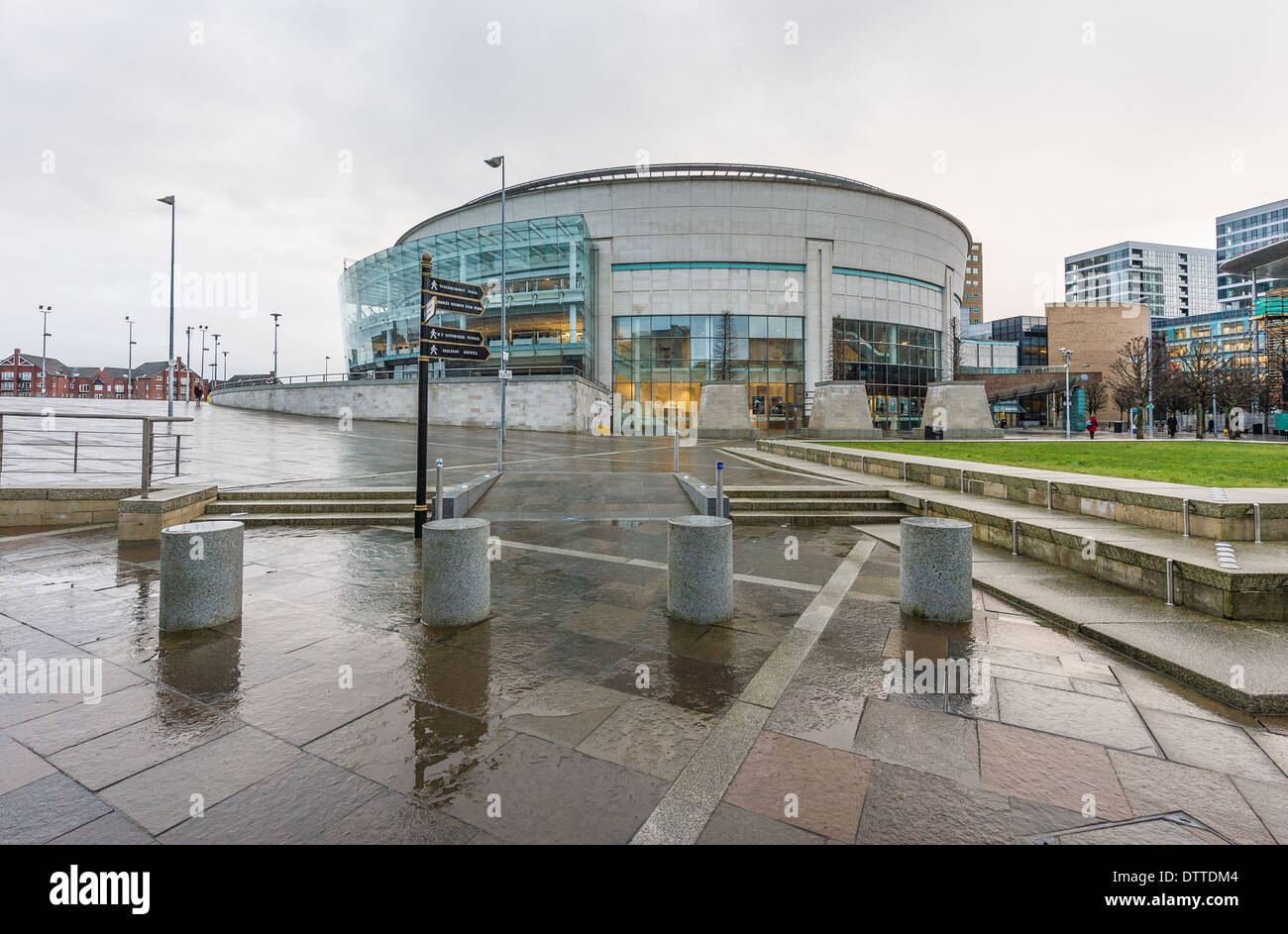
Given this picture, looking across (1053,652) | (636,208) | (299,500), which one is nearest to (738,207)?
(636,208)

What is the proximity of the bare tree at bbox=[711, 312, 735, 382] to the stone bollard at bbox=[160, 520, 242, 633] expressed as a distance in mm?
44068

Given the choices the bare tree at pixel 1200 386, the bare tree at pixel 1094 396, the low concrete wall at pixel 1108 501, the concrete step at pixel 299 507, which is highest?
the bare tree at pixel 1094 396

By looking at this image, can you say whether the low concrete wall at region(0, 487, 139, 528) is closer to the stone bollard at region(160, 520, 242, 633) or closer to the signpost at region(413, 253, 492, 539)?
the signpost at region(413, 253, 492, 539)

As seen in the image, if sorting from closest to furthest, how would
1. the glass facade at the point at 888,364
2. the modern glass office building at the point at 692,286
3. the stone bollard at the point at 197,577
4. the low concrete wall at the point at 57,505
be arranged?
the stone bollard at the point at 197,577
the low concrete wall at the point at 57,505
the modern glass office building at the point at 692,286
the glass facade at the point at 888,364

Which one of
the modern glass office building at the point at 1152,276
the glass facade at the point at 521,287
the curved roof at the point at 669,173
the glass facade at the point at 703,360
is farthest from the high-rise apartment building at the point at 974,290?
the glass facade at the point at 521,287

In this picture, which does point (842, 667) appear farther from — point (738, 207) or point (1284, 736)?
point (738, 207)

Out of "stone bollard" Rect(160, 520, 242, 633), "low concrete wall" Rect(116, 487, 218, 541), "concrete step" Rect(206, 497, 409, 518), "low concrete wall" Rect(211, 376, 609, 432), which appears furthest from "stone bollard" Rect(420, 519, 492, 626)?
"low concrete wall" Rect(211, 376, 609, 432)

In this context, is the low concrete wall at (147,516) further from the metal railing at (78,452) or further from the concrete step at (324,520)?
the concrete step at (324,520)

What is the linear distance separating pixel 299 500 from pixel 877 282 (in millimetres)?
55042

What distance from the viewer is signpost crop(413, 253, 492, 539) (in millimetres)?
8578

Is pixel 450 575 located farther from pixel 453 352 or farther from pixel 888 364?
pixel 888 364

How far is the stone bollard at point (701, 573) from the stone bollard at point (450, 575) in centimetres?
184

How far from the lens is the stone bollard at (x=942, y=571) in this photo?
5.39m

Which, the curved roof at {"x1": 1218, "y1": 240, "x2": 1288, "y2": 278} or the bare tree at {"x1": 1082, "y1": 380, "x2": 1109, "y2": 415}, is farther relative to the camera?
the bare tree at {"x1": 1082, "y1": 380, "x2": 1109, "y2": 415}
